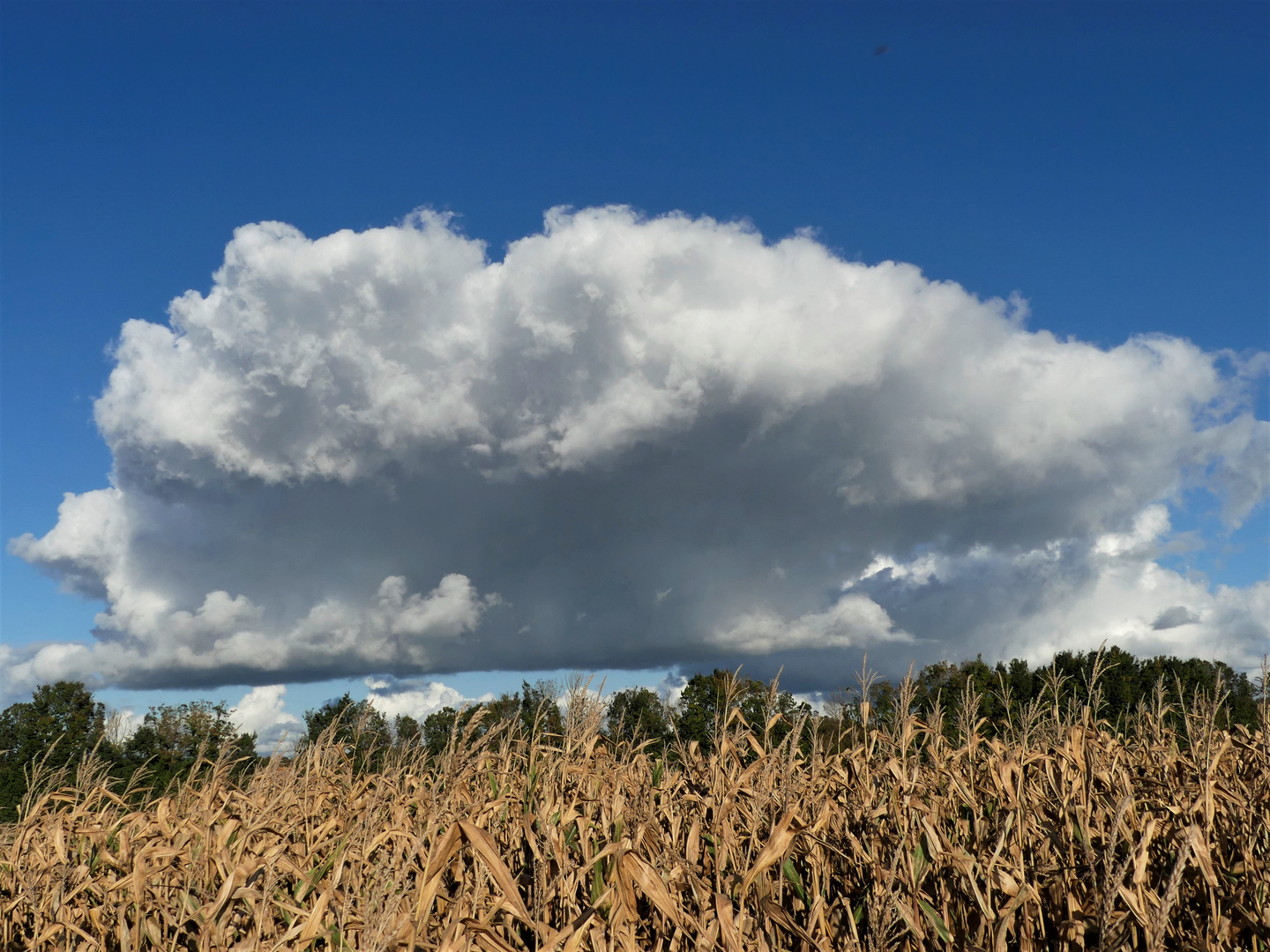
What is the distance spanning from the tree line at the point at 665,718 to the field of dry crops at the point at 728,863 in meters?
0.53

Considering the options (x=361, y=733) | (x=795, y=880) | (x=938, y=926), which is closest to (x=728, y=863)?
(x=795, y=880)

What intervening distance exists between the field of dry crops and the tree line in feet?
1.73

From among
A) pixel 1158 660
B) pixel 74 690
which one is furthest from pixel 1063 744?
pixel 74 690

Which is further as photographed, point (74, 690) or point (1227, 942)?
point (74, 690)

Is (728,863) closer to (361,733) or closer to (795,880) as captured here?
(795,880)

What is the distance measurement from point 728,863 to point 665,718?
311 centimetres

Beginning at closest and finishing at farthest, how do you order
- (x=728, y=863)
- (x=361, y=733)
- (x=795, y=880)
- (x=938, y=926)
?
(x=938, y=926) < (x=795, y=880) < (x=728, y=863) < (x=361, y=733)

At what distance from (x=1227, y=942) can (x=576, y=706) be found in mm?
3783

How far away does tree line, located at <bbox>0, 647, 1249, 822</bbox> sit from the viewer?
703 cm

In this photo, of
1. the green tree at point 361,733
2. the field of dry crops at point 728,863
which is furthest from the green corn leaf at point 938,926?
the green tree at point 361,733

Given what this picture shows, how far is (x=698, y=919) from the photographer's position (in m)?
3.72

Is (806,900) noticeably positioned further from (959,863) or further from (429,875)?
(429,875)

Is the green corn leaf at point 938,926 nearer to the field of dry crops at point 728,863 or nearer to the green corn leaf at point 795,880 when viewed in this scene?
the field of dry crops at point 728,863

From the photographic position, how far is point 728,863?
16.7 ft
